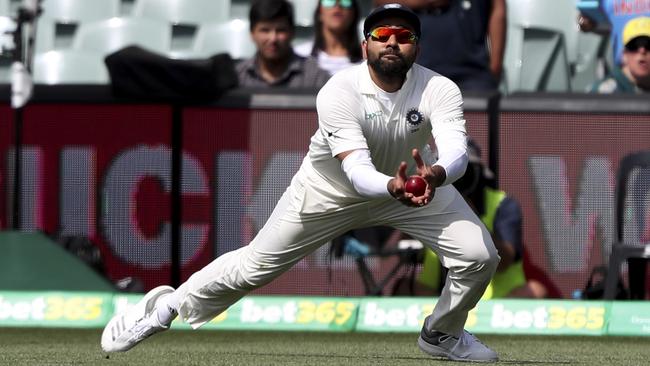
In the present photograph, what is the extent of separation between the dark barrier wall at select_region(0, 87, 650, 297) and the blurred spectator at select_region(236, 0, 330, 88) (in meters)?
0.40

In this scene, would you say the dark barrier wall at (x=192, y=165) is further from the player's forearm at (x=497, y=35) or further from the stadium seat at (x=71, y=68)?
the stadium seat at (x=71, y=68)

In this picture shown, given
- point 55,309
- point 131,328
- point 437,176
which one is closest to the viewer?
point 437,176

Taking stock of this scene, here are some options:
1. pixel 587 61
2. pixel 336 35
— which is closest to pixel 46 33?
pixel 336 35

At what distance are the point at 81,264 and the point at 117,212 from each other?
0.49 meters

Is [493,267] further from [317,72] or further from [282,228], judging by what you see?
[317,72]

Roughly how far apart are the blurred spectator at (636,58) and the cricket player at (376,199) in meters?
3.76

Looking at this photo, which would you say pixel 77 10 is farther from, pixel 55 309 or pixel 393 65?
pixel 393 65

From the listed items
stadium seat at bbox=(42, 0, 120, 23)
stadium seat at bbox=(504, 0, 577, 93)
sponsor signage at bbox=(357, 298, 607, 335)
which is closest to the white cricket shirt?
sponsor signage at bbox=(357, 298, 607, 335)

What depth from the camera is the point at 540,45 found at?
39.5 ft

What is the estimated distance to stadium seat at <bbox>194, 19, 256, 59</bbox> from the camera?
1257cm

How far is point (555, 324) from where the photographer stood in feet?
30.1

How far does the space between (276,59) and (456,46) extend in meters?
1.22

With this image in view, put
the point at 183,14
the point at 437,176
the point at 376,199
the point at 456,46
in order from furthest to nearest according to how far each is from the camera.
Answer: the point at 183,14 → the point at 456,46 → the point at 376,199 → the point at 437,176

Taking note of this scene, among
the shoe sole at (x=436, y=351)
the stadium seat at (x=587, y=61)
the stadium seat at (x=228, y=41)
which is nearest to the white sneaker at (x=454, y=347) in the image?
the shoe sole at (x=436, y=351)
